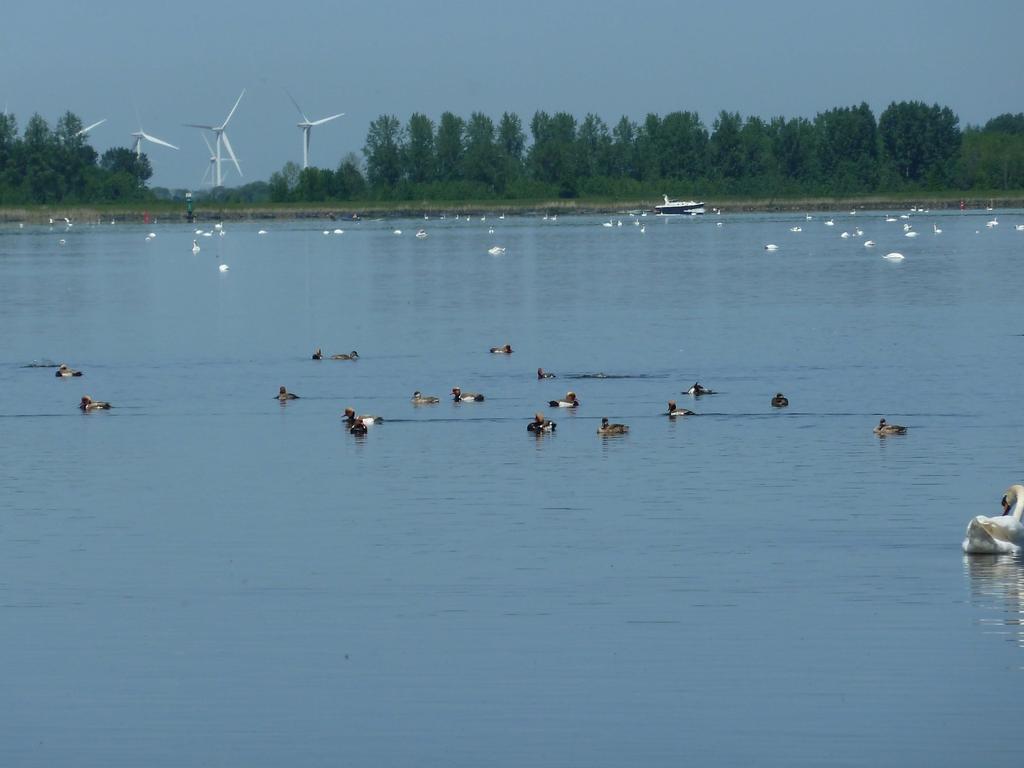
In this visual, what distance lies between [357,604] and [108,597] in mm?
2777

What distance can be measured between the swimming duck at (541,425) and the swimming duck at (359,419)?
311 cm

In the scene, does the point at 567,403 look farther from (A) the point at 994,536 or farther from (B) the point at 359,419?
(A) the point at 994,536

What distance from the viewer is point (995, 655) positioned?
17.4 m

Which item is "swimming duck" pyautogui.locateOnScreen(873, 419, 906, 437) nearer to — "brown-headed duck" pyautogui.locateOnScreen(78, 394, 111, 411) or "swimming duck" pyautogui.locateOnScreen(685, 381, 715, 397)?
"swimming duck" pyautogui.locateOnScreen(685, 381, 715, 397)

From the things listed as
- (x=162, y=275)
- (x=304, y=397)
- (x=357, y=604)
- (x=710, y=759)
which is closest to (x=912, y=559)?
(x=357, y=604)

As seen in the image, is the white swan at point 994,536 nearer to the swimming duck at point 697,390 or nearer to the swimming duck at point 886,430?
the swimming duck at point 886,430

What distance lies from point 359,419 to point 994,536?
1578 cm

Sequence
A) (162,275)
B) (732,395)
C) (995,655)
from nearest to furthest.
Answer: (995,655), (732,395), (162,275)

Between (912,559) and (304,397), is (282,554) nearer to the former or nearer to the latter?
(912,559)

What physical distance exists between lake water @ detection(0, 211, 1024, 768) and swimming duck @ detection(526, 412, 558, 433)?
0.28 meters

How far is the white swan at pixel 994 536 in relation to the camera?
21.8 m

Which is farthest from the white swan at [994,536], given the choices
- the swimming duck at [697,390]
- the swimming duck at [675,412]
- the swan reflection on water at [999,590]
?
the swimming duck at [697,390]

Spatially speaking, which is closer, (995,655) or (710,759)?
(710,759)

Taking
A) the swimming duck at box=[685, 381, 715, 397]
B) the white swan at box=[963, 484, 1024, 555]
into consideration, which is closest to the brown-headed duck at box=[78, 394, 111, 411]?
the swimming duck at box=[685, 381, 715, 397]
